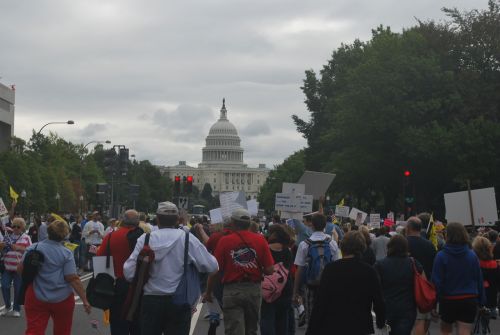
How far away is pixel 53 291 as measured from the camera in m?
10.4

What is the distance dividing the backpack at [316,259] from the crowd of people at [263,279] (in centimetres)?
1

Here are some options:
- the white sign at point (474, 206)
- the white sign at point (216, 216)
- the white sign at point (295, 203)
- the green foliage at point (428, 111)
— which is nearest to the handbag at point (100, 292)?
the white sign at point (216, 216)

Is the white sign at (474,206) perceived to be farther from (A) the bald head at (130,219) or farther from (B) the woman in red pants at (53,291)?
(B) the woman in red pants at (53,291)

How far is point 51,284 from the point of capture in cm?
1042

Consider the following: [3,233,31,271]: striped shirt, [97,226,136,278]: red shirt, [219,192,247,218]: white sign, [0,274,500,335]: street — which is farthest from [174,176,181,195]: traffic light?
[97,226,136,278]: red shirt

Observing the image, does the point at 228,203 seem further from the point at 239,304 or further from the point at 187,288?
the point at 187,288

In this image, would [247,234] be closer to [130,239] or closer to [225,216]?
[130,239]

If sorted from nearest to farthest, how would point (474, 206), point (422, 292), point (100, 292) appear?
point (100, 292) < point (422, 292) < point (474, 206)

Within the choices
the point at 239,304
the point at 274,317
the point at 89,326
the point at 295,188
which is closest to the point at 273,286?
the point at 274,317

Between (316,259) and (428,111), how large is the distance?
39.6m

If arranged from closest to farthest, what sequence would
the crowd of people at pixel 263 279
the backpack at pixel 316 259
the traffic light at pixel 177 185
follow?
the crowd of people at pixel 263 279 → the backpack at pixel 316 259 → the traffic light at pixel 177 185

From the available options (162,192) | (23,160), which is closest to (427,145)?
(23,160)

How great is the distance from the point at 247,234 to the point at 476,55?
143ft

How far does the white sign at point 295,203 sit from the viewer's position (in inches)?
786
